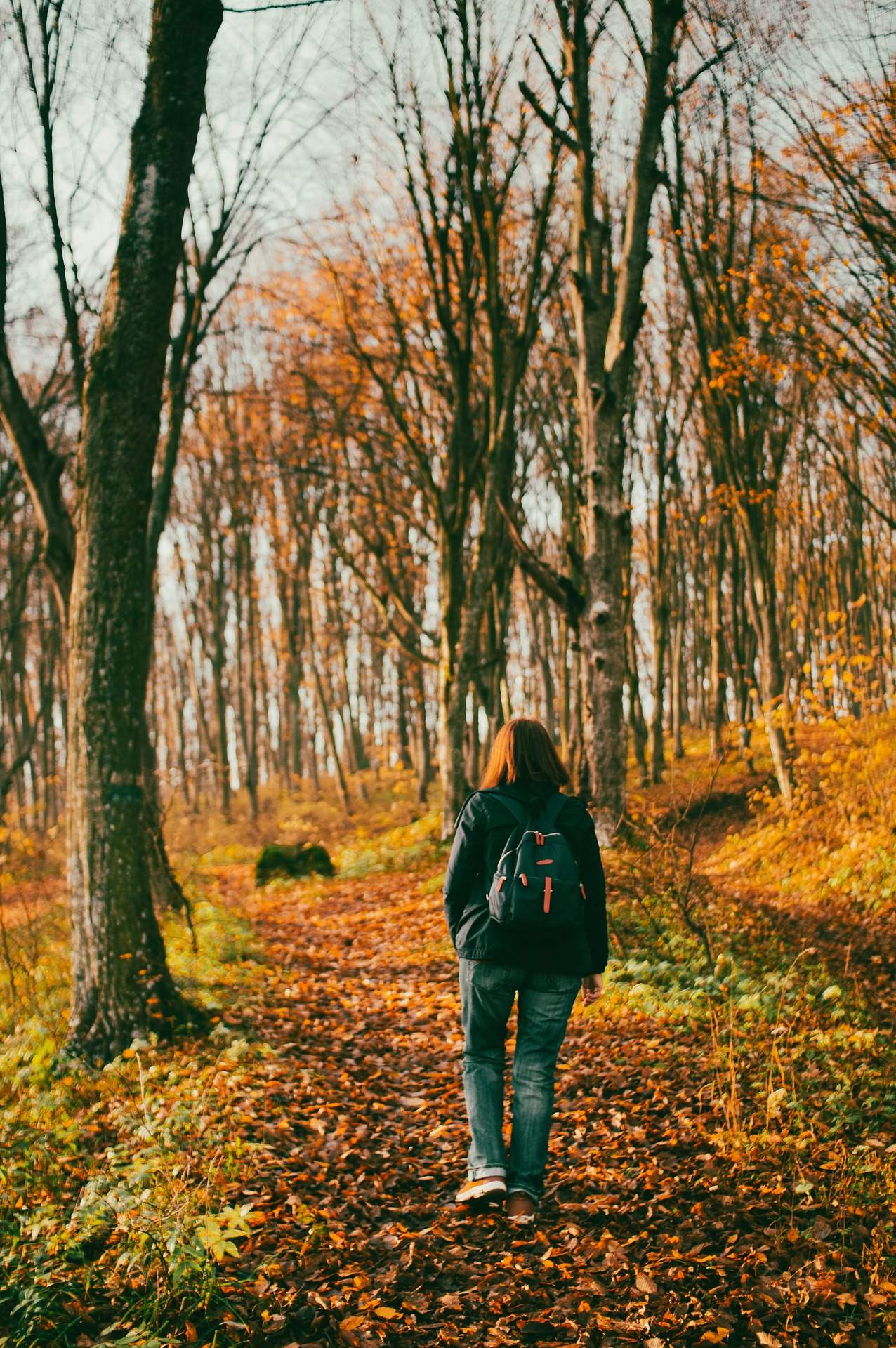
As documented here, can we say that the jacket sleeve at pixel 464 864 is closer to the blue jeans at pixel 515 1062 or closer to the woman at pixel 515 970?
the woman at pixel 515 970

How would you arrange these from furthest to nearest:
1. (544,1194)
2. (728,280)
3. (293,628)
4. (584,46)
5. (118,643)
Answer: (293,628), (728,280), (584,46), (118,643), (544,1194)

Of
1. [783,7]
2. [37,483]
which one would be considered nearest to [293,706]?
[37,483]

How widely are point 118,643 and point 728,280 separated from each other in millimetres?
10262

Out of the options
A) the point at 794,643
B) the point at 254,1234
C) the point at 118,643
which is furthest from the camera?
the point at 794,643

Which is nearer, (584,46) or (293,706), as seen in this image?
(584,46)

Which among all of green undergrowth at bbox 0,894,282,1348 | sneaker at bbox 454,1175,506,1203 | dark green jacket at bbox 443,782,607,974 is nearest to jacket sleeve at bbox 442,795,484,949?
dark green jacket at bbox 443,782,607,974

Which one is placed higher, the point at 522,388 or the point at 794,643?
the point at 522,388

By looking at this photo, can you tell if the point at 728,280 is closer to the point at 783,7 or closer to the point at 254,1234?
the point at 783,7

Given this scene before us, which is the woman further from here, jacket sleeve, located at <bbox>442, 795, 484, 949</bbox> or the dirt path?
the dirt path

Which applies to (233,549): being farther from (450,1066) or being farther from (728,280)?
(450,1066)

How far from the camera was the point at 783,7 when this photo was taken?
635 centimetres

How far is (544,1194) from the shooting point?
12.6 feet

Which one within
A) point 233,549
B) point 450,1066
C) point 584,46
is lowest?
point 450,1066

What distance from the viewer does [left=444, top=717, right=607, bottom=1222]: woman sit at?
11.6 ft
